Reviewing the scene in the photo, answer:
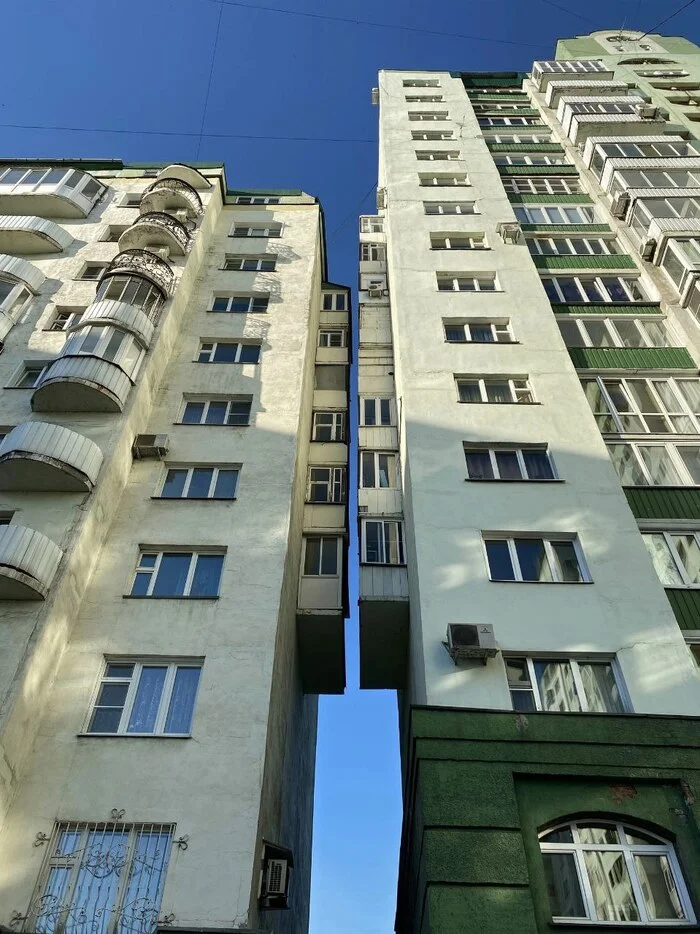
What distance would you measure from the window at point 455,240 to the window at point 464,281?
245 centimetres

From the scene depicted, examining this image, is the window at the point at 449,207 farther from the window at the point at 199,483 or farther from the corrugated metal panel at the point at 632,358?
the window at the point at 199,483

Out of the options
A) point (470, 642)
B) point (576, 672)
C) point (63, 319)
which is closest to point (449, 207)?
point (63, 319)

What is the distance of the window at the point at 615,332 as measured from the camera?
2039cm

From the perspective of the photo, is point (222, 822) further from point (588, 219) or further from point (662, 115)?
point (662, 115)

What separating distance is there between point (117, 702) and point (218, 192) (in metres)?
23.1

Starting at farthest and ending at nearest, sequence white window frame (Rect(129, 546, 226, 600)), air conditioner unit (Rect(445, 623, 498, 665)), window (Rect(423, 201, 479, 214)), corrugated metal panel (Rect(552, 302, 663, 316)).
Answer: window (Rect(423, 201, 479, 214)), corrugated metal panel (Rect(552, 302, 663, 316)), white window frame (Rect(129, 546, 226, 600)), air conditioner unit (Rect(445, 623, 498, 665))

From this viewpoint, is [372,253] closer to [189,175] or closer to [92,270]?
A: [189,175]

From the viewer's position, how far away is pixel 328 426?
2202 cm

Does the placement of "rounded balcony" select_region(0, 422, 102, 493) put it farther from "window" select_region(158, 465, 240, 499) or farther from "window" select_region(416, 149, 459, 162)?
"window" select_region(416, 149, 459, 162)

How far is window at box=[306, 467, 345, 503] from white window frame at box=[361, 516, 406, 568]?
8.04 feet

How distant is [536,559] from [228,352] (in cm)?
1205

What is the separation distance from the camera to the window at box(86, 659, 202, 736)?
1168cm

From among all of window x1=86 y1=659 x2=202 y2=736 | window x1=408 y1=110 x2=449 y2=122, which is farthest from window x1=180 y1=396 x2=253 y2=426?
window x1=408 y1=110 x2=449 y2=122

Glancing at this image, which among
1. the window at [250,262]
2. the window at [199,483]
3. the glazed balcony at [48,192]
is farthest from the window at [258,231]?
the window at [199,483]
